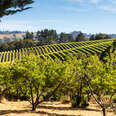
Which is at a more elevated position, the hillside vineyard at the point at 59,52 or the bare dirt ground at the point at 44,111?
the hillside vineyard at the point at 59,52

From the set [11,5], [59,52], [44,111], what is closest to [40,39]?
[59,52]

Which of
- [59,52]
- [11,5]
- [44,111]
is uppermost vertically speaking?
[11,5]

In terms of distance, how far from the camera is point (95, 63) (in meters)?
19.3

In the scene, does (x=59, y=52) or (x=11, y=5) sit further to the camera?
(x=59, y=52)

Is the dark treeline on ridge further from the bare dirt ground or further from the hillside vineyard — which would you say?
the bare dirt ground

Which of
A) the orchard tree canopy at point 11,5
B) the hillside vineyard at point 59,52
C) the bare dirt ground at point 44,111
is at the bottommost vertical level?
the bare dirt ground at point 44,111

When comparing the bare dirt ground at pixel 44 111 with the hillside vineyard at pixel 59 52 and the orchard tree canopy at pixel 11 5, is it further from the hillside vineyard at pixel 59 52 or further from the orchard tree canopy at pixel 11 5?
the hillside vineyard at pixel 59 52

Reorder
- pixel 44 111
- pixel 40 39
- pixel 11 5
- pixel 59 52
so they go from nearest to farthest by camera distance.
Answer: pixel 11 5
pixel 44 111
pixel 59 52
pixel 40 39

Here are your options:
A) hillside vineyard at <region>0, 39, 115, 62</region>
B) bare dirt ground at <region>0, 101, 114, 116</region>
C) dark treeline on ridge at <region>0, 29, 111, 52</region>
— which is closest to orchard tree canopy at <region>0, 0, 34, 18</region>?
bare dirt ground at <region>0, 101, 114, 116</region>

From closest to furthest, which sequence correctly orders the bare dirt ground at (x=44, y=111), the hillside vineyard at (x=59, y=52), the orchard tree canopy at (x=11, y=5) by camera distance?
the orchard tree canopy at (x=11, y=5)
the bare dirt ground at (x=44, y=111)
the hillside vineyard at (x=59, y=52)

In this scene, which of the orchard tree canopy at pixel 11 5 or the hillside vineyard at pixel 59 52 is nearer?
the orchard tree canopy at pixel 11 5

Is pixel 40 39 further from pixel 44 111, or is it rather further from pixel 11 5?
pixel 11 5

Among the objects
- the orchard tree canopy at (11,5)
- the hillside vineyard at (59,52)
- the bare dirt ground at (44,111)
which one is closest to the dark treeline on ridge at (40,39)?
the hillside vineyard at (59,52)

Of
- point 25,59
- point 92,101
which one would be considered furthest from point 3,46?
point 25,59
